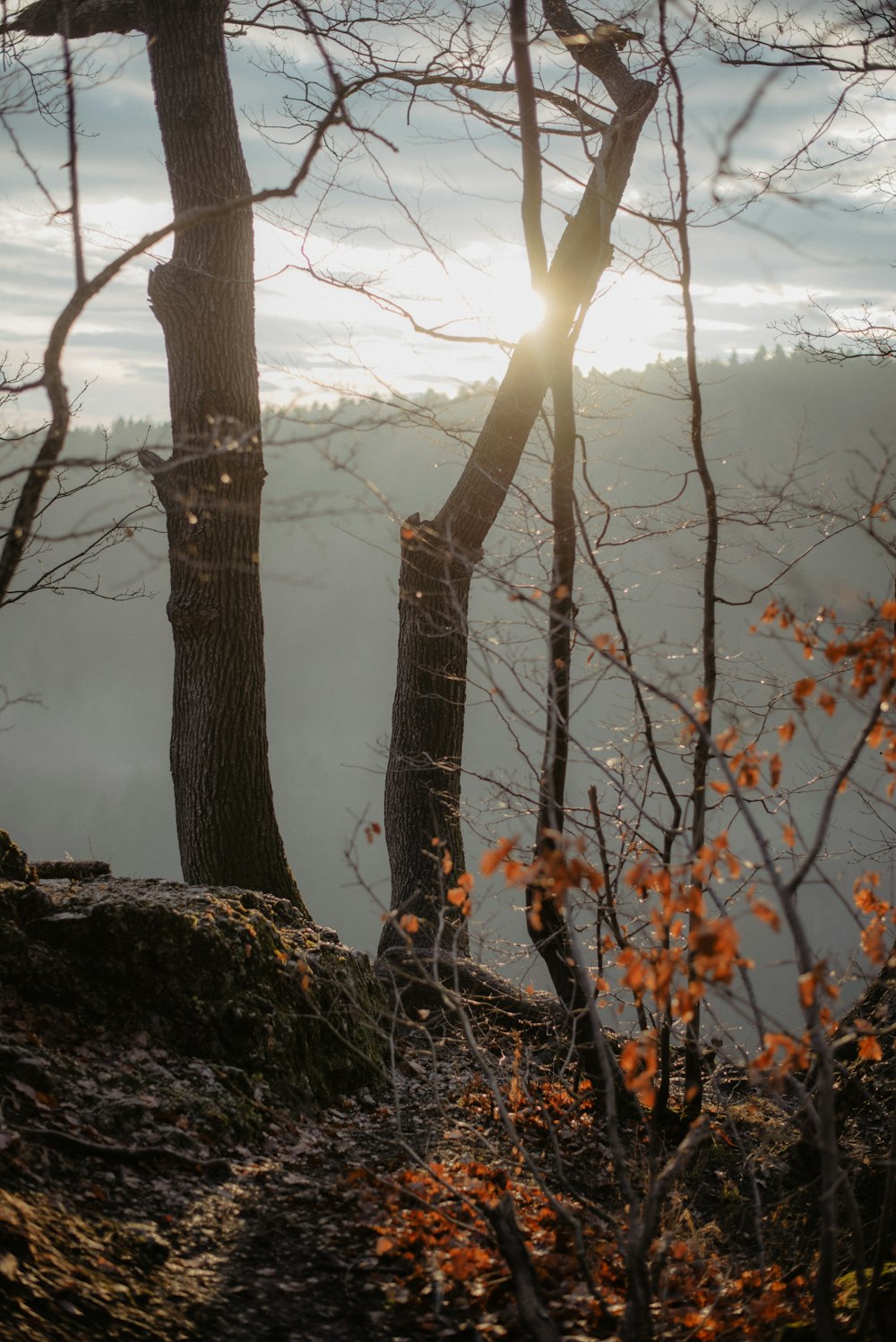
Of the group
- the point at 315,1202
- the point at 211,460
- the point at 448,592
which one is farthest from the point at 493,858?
the point at 211,460

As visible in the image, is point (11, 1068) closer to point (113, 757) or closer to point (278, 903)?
point (278, 903)

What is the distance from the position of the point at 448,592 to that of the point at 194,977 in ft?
9.00

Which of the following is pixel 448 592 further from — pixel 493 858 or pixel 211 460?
pixel 493 858

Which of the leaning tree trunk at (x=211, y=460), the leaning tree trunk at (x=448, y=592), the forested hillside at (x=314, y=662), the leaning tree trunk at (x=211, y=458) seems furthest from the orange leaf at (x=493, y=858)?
the forested hillside at (x=314, y=662)

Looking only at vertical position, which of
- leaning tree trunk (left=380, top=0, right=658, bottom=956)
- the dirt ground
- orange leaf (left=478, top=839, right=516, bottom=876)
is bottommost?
the dirt ground

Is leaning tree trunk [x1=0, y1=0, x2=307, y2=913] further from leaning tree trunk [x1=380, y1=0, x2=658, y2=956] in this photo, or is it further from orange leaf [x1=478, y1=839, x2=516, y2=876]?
orange leaf [x1=478, y1=839, x2=516, y2=876]

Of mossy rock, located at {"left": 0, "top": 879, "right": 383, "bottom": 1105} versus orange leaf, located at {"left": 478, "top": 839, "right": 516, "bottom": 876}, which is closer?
orange leaf, located at {"left": 478, "top": 839, "right": 516, "bottom": 876}

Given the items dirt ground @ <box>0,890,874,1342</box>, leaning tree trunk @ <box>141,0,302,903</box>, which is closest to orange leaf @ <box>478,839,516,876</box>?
dirt ground @ <box>0,890,874,1342</box>

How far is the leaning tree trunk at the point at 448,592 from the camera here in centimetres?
629

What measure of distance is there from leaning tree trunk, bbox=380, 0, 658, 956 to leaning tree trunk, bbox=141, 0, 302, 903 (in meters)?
1.07

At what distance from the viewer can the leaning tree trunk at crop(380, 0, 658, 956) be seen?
248 inches

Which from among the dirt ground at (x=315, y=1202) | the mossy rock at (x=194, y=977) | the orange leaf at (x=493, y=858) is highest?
the orange leaf at (x=493, y=858)

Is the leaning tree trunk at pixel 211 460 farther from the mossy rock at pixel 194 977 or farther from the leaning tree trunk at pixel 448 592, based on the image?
the mossy rock at pixel 194 977

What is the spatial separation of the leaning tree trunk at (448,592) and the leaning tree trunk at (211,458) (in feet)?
3.52
